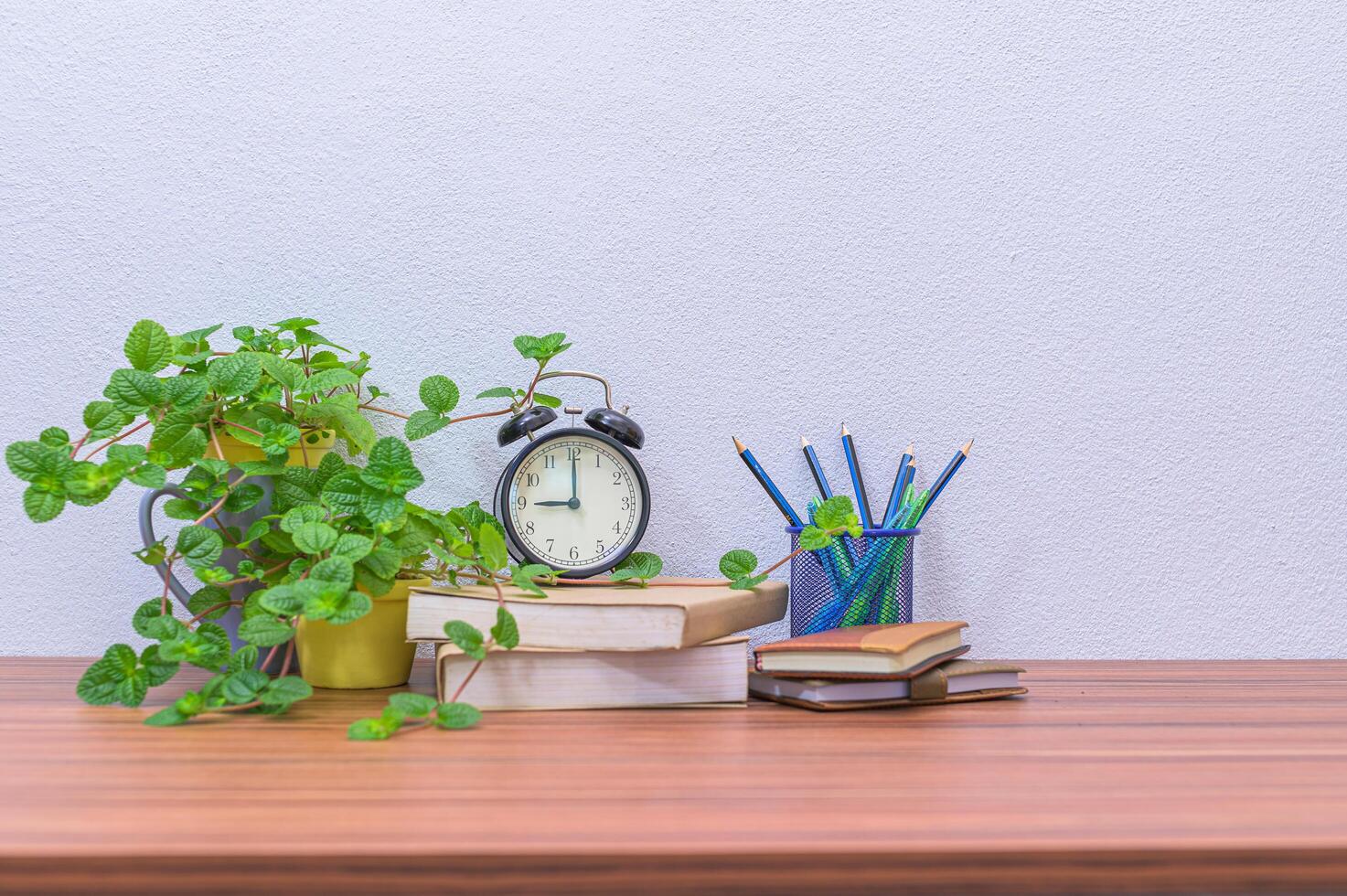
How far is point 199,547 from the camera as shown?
0.73 metres

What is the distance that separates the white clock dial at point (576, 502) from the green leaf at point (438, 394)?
90 millimetres

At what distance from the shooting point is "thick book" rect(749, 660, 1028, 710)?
779 mm

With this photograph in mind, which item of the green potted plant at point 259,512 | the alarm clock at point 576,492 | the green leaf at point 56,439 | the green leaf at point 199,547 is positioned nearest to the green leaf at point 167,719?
the green potted plant at point 259,512

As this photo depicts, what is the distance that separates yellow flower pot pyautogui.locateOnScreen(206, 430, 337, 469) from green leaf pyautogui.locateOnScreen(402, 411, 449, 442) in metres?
0.07

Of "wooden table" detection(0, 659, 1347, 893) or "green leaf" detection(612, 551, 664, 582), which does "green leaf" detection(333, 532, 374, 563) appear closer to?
"wooden table" detection(0, 659, 1347, 893)

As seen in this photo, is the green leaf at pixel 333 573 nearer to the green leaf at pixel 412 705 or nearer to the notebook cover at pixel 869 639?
the green leaf at pixel 412 705

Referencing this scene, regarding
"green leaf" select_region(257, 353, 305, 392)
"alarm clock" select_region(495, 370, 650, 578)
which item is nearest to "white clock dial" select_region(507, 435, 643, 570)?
"alarm clock" select_region(495, 370, 650, 578)

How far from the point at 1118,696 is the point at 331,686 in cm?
68

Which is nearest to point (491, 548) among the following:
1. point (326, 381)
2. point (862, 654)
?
point (326, 381)

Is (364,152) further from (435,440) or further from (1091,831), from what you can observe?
(1091,831)

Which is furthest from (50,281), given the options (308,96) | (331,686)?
(331,686)

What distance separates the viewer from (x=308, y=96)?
3.39 feet

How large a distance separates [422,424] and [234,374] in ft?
0.53

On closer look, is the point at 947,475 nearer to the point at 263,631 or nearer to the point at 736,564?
the point at 736,564
